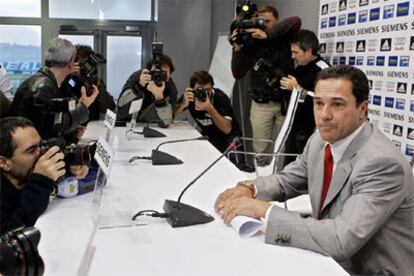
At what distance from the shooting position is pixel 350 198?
141 centimetres

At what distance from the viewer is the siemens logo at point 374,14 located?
295 cm

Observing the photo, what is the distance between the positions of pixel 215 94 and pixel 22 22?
3.46 meters

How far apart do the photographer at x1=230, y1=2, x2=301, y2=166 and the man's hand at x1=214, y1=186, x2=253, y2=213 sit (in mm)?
1936

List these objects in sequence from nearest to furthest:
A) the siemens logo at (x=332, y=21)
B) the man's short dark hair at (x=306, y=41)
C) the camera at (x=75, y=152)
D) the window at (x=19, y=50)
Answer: the camera at (x=75, y=152) < the man's short dark hair at (x=306, y=41) < the siemens logo at (x=332, y=21) < the window at (x=19, y=50)

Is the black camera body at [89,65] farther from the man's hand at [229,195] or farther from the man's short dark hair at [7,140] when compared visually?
the man's hand at [229,195]

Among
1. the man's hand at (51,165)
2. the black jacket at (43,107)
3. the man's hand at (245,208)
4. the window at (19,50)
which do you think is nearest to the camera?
the man's hand at (245,208)

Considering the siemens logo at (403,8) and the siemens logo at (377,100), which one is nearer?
the siemens logo at (403,8)

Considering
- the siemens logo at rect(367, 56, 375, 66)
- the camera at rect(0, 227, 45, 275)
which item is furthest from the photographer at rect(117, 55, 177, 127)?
the camera at rect(0, 227, 45, 275)

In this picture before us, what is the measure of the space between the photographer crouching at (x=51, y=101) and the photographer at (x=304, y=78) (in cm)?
150

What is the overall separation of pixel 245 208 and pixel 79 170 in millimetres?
676

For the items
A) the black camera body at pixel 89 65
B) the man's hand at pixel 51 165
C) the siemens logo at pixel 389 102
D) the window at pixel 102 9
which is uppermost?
the window at pixel 102 9

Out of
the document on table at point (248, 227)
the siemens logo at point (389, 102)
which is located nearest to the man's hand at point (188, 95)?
the siemens logo at point (389, 102)

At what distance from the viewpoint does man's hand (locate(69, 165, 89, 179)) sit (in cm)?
174

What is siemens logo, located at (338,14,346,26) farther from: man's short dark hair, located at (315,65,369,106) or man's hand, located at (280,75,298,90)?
man's short dark hair, located at (315,65,369,106)
